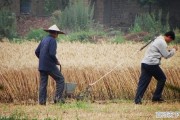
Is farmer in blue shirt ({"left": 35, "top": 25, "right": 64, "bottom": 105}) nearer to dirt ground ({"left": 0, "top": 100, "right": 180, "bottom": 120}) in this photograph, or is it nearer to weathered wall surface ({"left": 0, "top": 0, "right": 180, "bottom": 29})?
dirt ground ({"left": 0, "top": 100, "right": 180, "bottom": 120})

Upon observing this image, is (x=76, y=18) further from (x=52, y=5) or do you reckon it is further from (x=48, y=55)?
(x=48, y=55)

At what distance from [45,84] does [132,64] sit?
2.35m

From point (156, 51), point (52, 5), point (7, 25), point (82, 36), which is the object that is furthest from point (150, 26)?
point (156, 51)

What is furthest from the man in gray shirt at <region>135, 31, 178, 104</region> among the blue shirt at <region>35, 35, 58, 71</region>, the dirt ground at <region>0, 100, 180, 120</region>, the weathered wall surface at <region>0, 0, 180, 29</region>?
the weathered wall surface at <region>0, 0, 180, 29</region>

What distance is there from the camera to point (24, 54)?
12859 millimetres

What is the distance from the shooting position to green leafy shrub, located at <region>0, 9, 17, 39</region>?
2020 cm

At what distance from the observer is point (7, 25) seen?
20625mm

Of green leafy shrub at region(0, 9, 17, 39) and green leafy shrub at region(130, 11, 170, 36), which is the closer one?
green leafy shrub at region(0, 9, 17, 39)

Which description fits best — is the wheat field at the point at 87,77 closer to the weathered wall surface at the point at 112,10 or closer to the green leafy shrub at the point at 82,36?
the green leafy shrub at the point at 82,36

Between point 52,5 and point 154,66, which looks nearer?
point 154,66

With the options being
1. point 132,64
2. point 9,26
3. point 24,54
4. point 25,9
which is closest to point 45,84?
point 132,64

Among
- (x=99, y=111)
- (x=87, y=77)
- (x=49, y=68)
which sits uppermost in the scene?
(x=49, y=68)

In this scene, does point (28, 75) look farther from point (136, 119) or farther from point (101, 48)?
point (101, 48)

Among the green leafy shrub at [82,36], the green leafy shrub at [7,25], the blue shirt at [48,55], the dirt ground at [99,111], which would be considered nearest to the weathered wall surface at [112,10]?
the green leafy shrub at [7,25]
